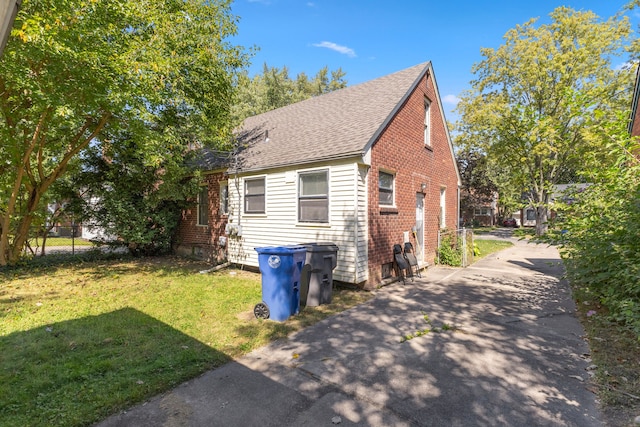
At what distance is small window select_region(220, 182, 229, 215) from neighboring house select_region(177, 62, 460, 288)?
45mm

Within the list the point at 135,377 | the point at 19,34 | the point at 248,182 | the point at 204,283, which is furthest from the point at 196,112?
the point at 135,377

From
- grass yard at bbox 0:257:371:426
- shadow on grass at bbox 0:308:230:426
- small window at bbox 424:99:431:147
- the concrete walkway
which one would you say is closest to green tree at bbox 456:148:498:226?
small window at bbox 424:99:431:147

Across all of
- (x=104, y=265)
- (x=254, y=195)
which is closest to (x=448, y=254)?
(x=254, y=195)

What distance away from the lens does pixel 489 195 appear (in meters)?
34.3

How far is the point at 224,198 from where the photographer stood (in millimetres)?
11328

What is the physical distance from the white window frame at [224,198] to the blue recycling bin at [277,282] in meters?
6.02

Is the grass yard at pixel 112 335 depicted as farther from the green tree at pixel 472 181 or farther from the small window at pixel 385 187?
the green tree at pixel 472 181

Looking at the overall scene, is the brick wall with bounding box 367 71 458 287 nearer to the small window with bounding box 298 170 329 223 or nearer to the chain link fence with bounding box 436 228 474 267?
the chain link fence with bounding box 436 228 474 267

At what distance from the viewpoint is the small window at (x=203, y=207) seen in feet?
40.1

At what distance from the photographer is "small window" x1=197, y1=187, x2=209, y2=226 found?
12221mm

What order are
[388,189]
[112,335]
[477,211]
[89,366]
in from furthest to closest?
[477,211] < [388,189] < [112,335] < [89,366]

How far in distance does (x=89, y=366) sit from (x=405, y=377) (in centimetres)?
396

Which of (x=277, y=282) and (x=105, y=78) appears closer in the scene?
(x=277, y=282)

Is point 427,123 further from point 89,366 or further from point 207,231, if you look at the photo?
point 89,366
